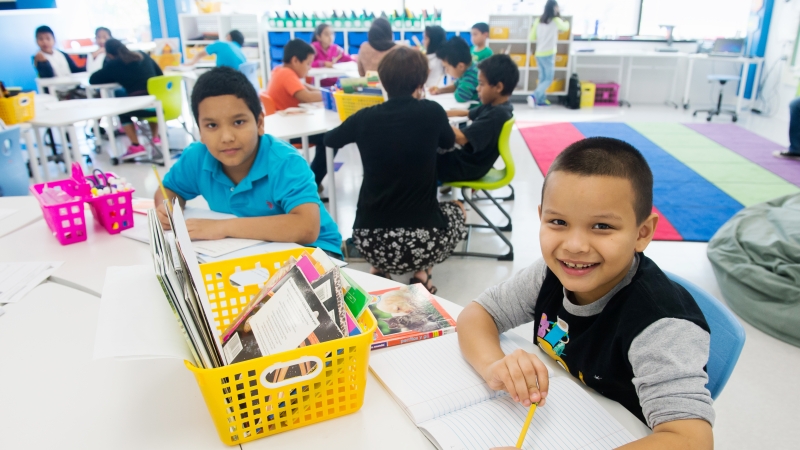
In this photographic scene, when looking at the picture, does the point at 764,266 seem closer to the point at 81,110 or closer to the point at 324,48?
the point at 81,110

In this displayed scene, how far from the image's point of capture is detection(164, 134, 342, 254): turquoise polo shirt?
1688 mm

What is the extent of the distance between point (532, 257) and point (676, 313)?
233 cm

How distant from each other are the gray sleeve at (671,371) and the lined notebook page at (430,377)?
9.4 inches

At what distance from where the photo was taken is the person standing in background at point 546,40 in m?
7.38

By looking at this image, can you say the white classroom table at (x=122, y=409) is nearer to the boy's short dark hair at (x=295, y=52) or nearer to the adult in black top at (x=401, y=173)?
the adult in black top at (x=401, y=173)

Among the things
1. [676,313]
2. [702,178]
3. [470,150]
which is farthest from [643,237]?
[702,178]

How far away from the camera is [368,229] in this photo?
254 centimetres

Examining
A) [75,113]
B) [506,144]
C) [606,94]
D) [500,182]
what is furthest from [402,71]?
[606,94]

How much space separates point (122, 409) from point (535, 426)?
2.18ft

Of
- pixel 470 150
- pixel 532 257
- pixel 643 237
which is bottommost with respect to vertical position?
pixel 532 257

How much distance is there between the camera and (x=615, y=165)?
0.92 metres

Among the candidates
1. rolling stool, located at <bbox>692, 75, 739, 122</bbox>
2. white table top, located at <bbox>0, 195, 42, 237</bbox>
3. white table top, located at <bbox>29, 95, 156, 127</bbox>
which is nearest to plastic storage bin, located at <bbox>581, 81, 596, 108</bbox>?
Answer: rolling stool, located at <bbox>692, 75, 739, 122</bbox>

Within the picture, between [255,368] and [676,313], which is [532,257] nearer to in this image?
[676,313]

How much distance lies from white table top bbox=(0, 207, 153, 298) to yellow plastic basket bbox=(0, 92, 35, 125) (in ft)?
6.77
